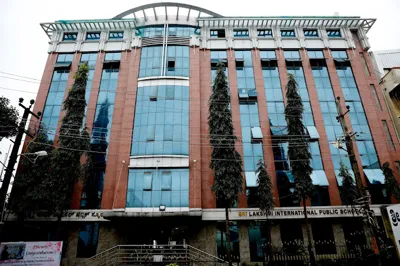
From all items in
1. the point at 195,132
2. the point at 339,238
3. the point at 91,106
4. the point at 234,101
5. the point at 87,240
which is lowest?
the point at 339,238

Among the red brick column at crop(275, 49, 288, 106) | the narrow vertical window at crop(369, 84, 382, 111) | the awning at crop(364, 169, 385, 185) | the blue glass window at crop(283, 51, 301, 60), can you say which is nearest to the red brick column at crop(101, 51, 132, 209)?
the red brick column at crop(275, 49, 288, 106)

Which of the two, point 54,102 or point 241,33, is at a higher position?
point 241,33

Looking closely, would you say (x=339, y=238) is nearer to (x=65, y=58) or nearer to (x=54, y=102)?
(x=54, y=102)

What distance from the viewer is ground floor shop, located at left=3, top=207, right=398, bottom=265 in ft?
72.5

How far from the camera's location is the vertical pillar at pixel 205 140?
2356 centimetres

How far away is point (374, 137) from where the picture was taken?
2670cm

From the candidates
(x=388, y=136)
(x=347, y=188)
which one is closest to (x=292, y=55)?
(x=388, y=136)

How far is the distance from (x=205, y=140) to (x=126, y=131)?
8150 millimetres

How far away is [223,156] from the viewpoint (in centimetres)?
2033

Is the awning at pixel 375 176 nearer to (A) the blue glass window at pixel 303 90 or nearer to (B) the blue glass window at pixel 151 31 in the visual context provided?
(A) the blue glass window at pixel 303 90

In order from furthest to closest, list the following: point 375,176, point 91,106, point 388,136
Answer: point 91,106 → point 388,136 → point 375,176

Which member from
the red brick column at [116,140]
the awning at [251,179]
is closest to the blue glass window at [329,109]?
the awning at [251,179]

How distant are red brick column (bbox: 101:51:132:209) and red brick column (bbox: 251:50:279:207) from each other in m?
14.7

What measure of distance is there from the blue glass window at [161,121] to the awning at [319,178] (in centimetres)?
1263
